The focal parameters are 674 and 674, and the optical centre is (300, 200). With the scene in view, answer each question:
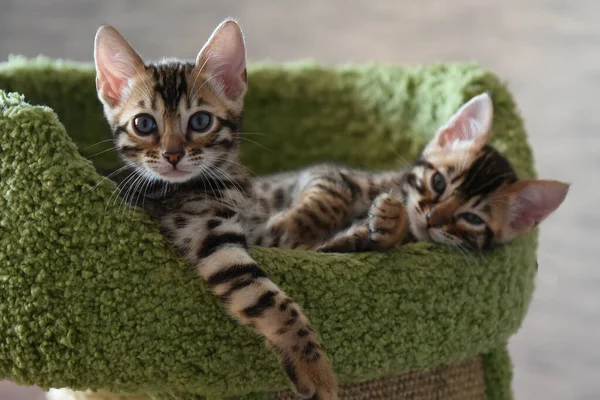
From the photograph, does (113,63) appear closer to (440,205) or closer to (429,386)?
(440,205)

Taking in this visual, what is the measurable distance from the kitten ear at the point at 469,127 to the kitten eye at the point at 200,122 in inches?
25.9

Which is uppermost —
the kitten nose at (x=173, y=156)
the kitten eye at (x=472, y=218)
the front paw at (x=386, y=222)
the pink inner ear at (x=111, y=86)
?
the pink inner ear at (x=111, y=86)

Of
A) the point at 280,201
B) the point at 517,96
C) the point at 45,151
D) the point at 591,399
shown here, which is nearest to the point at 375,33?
the point at 517,96

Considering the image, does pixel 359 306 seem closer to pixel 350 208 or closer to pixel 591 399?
pixel 350 208

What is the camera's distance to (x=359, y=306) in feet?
4.43

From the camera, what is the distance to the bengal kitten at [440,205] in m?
1.53

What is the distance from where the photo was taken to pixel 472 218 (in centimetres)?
158

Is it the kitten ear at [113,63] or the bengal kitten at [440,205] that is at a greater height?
the kitten ear at [113,63]

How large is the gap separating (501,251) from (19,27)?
1953 millimetres

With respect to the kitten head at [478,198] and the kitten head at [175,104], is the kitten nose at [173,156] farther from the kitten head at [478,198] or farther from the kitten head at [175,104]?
the kitten head at [478,198]

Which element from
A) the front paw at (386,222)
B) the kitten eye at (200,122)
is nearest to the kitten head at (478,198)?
the front paw at (386,222)

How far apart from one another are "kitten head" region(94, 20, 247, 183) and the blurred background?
1.24 m

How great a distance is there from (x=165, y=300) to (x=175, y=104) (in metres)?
0.40

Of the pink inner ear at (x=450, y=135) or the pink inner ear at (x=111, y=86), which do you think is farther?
the pink inner ear at (x=450, y=135)
